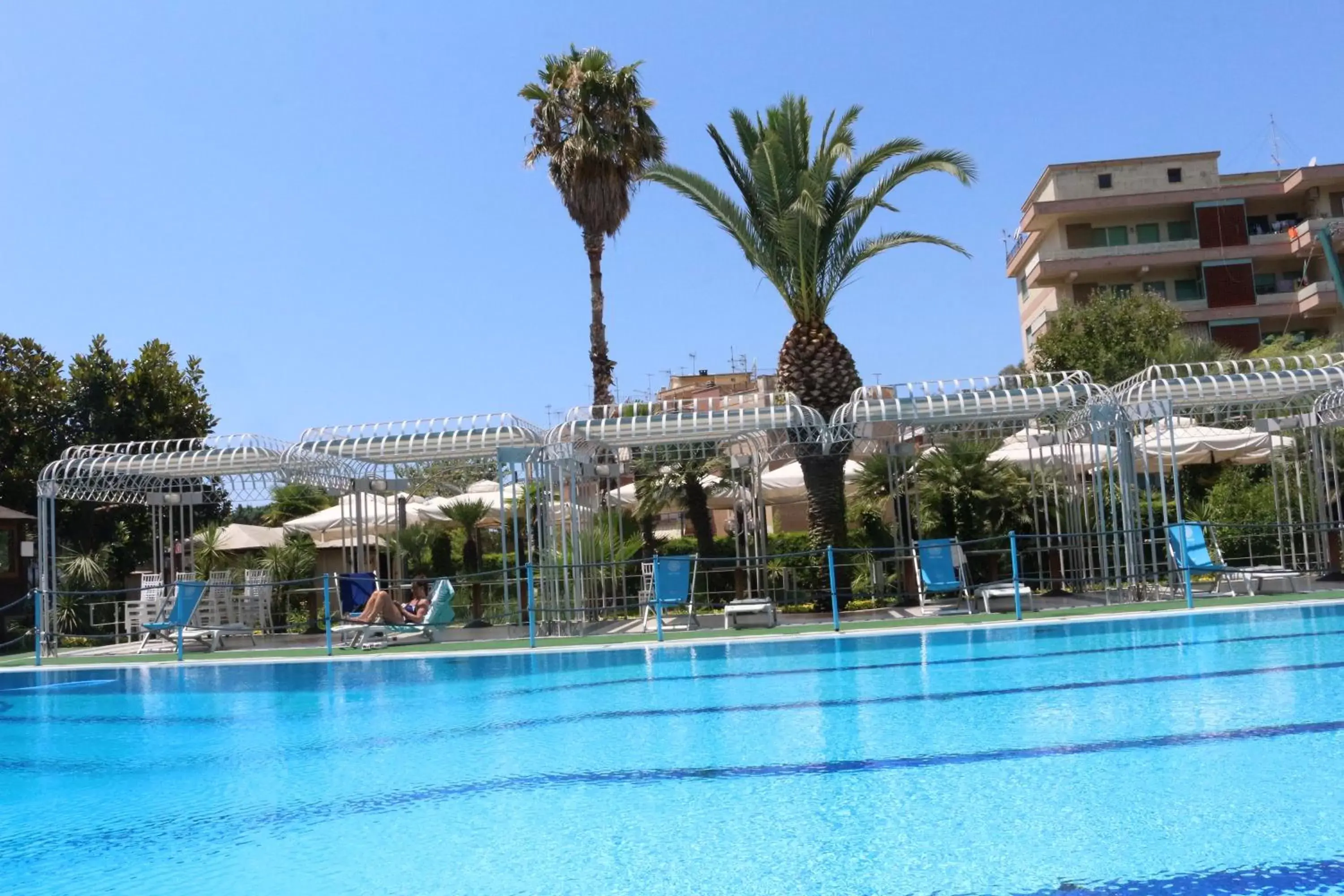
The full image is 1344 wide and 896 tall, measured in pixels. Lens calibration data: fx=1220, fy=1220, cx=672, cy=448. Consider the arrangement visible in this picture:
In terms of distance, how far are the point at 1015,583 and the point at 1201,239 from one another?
120 ft

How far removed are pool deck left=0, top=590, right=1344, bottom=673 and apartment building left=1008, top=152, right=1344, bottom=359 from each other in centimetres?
3222

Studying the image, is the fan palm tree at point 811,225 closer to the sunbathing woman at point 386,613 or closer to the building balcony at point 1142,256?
the sunbathing woman at point 386,613

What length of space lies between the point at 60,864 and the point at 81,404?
22891 millimetres

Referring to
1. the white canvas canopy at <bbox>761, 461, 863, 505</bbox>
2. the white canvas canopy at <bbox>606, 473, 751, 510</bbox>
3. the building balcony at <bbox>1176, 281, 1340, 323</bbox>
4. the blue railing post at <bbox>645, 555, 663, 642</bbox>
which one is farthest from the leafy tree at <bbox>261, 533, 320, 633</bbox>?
the building balcony at <bbox>1176, 281, 1340, 323</bbox>

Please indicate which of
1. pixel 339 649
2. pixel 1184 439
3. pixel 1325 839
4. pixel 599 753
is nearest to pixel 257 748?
pixel 599 753

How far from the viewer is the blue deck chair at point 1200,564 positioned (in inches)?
553

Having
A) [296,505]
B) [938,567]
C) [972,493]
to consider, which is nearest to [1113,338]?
[972,493]

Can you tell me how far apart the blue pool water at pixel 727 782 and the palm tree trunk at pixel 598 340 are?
12.3 m

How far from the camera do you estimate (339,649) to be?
14898mm

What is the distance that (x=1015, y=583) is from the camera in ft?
45.5

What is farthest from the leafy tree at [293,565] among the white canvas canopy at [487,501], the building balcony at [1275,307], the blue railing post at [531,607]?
the building balcony at [1275,307]

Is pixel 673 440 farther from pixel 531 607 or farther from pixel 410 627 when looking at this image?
pixel 410 627

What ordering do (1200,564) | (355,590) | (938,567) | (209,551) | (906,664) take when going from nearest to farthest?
1. (906,664)
2. (1200,564)
3. (938,567)
4. (355,590)
5. (209,551)

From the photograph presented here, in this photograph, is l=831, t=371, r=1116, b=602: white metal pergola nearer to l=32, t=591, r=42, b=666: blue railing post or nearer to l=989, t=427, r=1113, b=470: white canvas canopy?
l=989, t=427, r=1113, b=470: white canvas canopy
